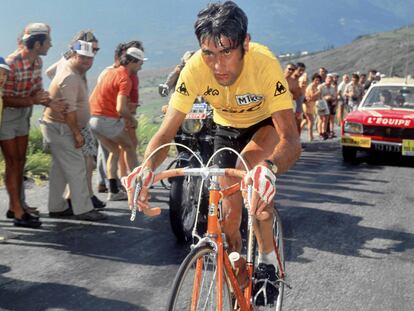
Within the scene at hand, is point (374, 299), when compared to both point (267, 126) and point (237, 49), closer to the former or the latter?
point (267, 126)

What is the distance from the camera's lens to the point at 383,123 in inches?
462

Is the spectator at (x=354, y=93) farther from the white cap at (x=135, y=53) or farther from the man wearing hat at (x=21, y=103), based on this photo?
the man wearing hat at (x=21, y=103)

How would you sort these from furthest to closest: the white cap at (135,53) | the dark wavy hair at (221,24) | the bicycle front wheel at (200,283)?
the white cap at (135,53)
the dark wavy hair at (221,24)
the bicycle front wheel at (200,283)

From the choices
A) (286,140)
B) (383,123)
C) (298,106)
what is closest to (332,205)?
(383,123)

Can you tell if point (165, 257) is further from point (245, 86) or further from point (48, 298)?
point (245, 86)

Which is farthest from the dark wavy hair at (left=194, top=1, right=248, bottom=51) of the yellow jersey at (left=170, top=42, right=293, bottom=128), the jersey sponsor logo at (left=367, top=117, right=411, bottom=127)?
the jersey sponsor logo at (left=367, top=117, right=411, bottom=127)

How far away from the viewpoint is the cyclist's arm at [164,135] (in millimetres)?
3240

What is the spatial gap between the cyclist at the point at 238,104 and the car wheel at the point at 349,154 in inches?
330

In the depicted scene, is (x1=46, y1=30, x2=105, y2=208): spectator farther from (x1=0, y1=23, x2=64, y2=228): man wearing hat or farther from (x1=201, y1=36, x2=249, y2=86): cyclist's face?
(x1=201, y1=36, x2=249, y2=86): cyclist's face

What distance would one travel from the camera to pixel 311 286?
495 cm

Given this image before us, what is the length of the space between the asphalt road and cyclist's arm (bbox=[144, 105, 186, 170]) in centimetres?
164

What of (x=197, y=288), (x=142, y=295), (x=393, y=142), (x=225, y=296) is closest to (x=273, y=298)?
(x=225, y=296)

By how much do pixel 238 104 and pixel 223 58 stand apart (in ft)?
2.08

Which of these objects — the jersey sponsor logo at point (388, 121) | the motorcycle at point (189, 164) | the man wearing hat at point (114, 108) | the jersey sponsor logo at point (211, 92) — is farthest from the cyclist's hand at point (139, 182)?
the jersey sponsor logo at point (388, 121)
